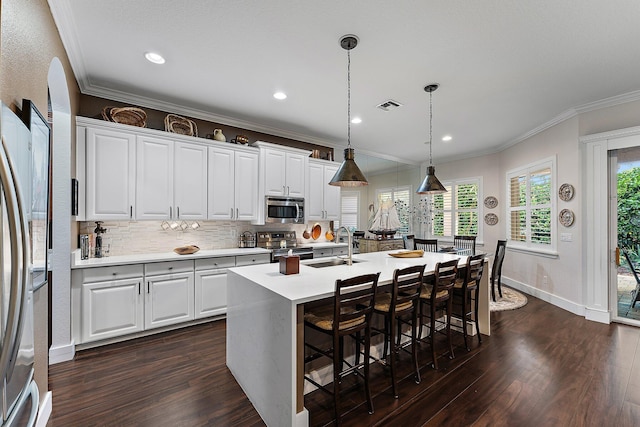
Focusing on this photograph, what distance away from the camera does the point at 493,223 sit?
6.30 metres

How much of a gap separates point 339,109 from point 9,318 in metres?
3.87

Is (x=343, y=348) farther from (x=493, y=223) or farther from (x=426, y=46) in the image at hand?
(x=493, y=223)

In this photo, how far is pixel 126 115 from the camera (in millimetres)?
3430

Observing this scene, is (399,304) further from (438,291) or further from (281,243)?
(281,243)

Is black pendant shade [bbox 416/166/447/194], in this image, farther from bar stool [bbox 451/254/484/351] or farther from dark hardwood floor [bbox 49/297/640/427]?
dark hardwood floor [bbox 49/297/640/427]

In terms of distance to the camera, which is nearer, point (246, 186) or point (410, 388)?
point (410, 388)

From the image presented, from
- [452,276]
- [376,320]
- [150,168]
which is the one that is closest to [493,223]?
[452,276]

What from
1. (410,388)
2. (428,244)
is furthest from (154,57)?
(428,244)

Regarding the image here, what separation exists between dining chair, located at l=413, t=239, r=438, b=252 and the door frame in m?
2.09

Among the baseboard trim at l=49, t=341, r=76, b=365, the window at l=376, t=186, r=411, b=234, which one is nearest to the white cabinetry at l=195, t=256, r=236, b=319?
the baseboard trim at l=49, t=341, r=76, b=365

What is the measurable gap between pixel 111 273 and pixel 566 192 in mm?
6070

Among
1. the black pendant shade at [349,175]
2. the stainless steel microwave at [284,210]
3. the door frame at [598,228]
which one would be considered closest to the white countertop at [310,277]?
the black pendant shade at [349,175]

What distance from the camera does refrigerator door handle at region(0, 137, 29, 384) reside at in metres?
0.84

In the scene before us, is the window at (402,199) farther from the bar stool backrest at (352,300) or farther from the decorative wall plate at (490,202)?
the bar stool backrest at (352,300)
